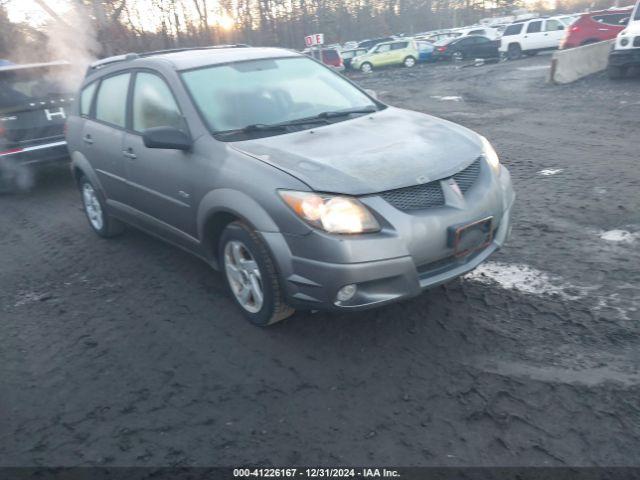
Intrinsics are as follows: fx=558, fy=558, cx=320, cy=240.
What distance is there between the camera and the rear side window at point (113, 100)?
16.1 feet

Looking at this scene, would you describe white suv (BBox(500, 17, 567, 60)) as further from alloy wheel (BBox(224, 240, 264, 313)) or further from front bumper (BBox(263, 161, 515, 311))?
alloy wheel (BBox(224, 240, 264, 313))

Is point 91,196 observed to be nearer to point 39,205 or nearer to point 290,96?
point 39,205

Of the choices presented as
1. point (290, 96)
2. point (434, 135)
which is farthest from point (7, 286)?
point (434, 135)

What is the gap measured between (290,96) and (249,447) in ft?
9.01

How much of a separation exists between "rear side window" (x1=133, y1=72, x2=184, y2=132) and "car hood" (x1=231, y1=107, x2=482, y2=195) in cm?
78

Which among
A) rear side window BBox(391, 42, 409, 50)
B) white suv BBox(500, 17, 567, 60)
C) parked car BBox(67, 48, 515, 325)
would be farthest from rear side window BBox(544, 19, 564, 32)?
parked car BBox(67, 48, 515, 325)

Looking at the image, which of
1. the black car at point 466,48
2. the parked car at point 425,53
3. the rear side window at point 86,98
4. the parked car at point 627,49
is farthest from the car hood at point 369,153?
the parked car at point 425,53

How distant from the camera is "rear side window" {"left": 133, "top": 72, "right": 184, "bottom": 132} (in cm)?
423

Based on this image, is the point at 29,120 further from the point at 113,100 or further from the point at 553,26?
the point at 553,26

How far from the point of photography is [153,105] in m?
4.48

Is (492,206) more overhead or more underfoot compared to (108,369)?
more overhead

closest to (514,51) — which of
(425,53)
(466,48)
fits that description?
(466,48)

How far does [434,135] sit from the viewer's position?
3895 mm

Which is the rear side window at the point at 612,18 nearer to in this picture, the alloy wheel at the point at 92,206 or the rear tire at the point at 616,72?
the rear tire at the point at 616,72
